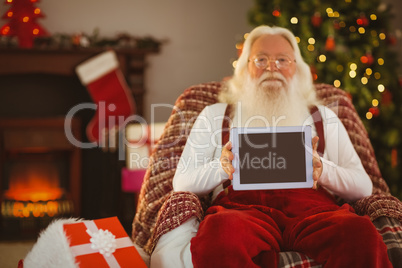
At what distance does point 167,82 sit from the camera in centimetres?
438

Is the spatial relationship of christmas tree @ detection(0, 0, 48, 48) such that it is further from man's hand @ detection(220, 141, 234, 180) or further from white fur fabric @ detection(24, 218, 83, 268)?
man's hand @ detection(220, 141, 234, 180)

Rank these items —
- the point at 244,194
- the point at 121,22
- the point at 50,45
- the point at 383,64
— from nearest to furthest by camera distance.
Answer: the point at 244,194 < the point at 383,64 < the point at 50,45 < the point at 121,22

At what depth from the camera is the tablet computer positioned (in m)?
1.64

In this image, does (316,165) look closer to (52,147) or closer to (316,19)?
(316,19)

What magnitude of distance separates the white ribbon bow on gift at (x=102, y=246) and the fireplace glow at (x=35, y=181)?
103 inches

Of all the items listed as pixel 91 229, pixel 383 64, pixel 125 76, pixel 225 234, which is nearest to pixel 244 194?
pixel 225 234

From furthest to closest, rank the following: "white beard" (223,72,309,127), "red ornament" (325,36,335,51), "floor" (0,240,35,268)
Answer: "red ornament" (325,36,335,51) < "floor" (0,240,35,268) < "white beard" (223,72,309,127)

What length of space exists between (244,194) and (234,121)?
0.41 metres

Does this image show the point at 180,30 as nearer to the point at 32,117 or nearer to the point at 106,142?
the point at 106,142

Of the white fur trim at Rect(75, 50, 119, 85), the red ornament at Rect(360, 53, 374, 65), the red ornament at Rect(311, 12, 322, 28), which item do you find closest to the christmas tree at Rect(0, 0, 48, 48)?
the white fur trim at Rect(75, 50, 119, 85)

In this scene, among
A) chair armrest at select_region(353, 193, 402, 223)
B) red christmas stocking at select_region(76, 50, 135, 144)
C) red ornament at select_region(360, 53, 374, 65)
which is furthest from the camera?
red christmas stocking at select_region(76, 50, 135, 144)

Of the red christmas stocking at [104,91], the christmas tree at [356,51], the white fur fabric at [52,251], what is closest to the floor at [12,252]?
the red christmas stocking at [104,91]

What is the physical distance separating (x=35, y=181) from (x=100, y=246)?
292 cm

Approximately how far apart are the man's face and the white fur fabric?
1.09 m
